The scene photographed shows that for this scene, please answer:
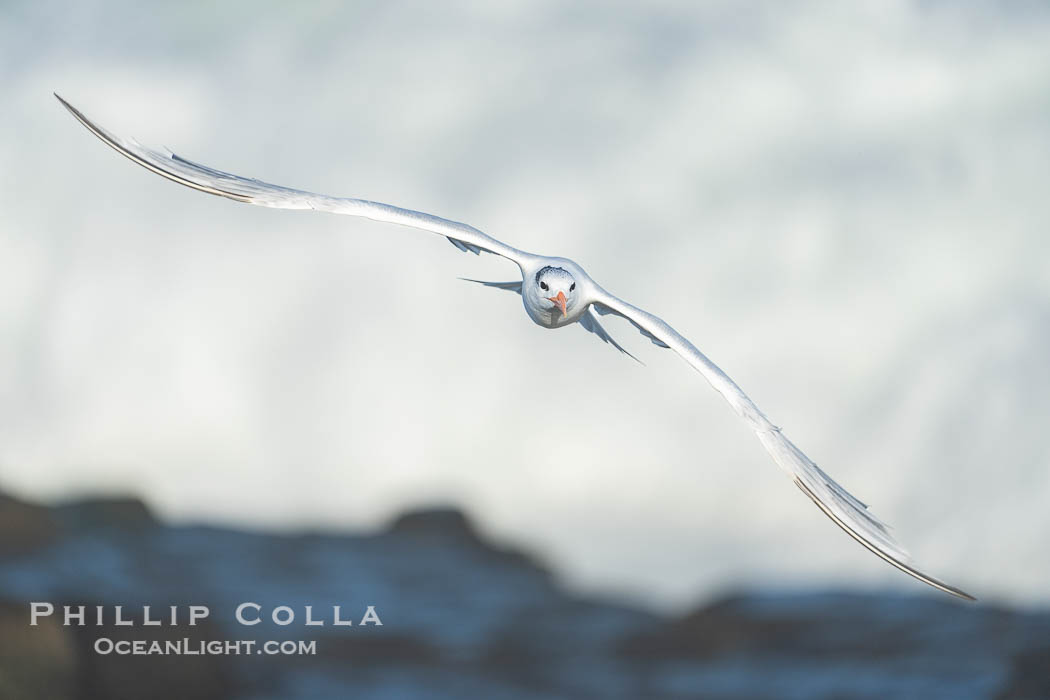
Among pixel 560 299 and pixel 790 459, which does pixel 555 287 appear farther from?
pixel 790 459

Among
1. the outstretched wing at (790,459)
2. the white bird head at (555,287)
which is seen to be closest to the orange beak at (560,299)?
the white bird head at (555,287)

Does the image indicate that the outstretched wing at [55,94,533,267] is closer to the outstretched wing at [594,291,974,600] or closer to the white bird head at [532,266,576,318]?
the white bird head at [532,266,576,318]

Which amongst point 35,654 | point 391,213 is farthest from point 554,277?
point 35,654

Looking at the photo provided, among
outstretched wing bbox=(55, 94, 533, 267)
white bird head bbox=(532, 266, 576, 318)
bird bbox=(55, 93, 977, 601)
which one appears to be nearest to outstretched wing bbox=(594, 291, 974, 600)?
Result: bird bbox=(55, 93, 977, 601)

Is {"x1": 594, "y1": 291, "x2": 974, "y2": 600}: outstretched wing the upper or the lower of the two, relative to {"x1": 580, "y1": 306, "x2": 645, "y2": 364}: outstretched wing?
lower

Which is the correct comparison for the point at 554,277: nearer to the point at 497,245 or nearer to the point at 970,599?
the point at 497,245

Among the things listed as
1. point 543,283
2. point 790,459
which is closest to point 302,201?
point 543,283

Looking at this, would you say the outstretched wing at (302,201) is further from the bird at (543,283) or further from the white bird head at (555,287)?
the white bird head at (555,287)
